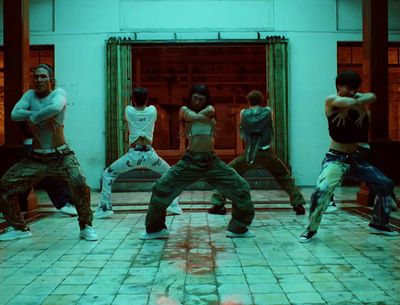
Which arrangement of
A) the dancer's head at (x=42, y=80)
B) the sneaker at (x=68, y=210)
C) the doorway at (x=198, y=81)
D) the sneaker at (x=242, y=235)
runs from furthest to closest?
the doorway at (x=198, y=81), the sneaker at (x=68, y=210), the sneaker at (x=242, y=235), the dancer's head at (x=42, y=80)

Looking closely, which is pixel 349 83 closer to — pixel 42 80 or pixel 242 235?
pixel 242 235

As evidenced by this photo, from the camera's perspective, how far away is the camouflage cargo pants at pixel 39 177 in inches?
219

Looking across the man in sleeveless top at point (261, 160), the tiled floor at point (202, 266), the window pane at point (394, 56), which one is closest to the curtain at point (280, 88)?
the window pane at point (394, 56)

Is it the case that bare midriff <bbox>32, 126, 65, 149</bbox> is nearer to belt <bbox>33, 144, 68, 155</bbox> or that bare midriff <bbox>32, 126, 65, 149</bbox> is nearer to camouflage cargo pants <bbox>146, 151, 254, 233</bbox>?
belt <bbox>33, 144, 68, 155</bbox>

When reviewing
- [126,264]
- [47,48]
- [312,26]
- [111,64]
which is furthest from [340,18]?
[126,264]

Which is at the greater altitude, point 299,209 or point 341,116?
point 341,116

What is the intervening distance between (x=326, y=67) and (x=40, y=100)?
8.10m

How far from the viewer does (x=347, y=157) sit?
18.5 ft

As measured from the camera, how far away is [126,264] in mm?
4531

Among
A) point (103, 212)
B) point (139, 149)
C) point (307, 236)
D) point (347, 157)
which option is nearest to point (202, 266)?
point (307, 236)

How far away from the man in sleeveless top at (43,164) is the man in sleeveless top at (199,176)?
79 cm

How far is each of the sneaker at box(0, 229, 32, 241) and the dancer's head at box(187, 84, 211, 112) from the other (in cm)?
241

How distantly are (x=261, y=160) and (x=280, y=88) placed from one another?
487 centimetres

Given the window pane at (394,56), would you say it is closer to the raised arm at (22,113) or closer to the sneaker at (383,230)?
the sneaker at (383,230)
